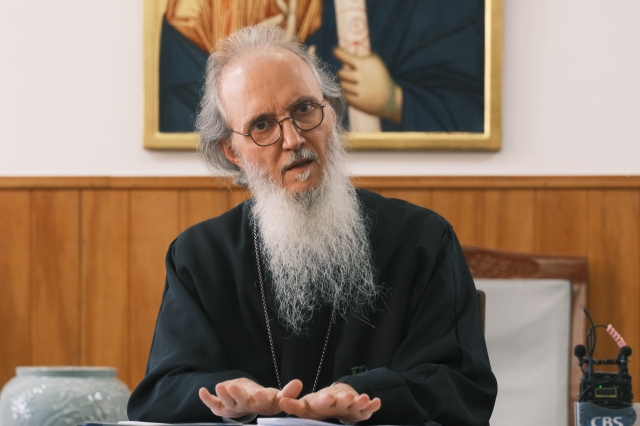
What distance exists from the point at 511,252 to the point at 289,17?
4.54 ft

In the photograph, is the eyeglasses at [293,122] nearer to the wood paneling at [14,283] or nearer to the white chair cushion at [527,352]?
the white chair cushion at [527,352]

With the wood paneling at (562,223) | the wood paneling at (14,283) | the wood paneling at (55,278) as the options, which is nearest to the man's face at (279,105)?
the wood paneling at (562,223)

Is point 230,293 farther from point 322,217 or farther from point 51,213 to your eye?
point 51,213

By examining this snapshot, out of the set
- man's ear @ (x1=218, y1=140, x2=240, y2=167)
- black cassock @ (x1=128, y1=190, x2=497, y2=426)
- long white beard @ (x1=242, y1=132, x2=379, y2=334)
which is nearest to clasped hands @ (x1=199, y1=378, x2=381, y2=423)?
black cassock @ (x1=128, y1=190, x2=497, y2=426)

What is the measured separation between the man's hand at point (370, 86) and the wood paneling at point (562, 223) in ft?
2.43

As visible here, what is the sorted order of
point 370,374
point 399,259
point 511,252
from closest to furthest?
point 370,374 < point 399,259 < point 511,252

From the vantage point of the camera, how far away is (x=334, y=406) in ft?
5.20

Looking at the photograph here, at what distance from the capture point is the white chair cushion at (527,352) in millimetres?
3234

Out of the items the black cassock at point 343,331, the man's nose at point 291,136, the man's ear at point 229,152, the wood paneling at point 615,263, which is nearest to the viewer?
the black cassock at point 343,331

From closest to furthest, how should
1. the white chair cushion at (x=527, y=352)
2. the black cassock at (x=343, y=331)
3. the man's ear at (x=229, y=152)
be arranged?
the black cassock at (x=343, y=331) < the man's ear at (x=229, y=152) < the white chair cushion at (x=527, y=352)

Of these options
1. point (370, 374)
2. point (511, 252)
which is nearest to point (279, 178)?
point (370, 374)

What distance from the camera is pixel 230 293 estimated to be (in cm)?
232

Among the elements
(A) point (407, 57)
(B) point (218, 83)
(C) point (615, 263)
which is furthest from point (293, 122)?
(C) point (615, 263)

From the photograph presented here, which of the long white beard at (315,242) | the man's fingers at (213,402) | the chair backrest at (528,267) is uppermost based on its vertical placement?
the long white beard at (315,242)
